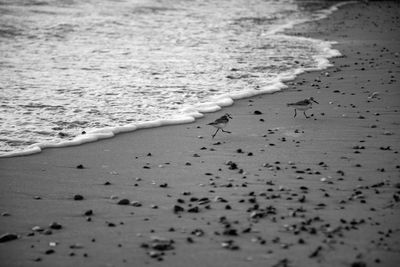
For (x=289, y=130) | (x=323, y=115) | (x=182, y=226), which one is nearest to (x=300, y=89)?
(x=323, y=115)

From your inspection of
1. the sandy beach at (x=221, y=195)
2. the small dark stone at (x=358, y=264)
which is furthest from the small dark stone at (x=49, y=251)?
the small dark stone at (x=358, y=264)

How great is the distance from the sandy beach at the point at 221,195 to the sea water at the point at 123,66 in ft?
2.56

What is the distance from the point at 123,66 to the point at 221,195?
26.0 ft

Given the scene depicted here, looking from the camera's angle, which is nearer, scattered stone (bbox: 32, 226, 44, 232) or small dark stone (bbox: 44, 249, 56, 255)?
small dark stone (bbox: 44, 249, 56, 255)

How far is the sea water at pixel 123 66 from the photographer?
814 centimetres

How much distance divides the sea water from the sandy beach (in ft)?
2.56

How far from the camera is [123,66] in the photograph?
1269 centimetres

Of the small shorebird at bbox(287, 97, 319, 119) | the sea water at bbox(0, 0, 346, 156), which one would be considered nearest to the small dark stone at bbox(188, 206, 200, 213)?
the sea water at bbox(0, 0, 346, 156)

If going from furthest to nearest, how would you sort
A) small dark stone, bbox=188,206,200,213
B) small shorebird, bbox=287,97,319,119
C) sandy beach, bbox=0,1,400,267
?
1. small shorebird, bbox=287,97,319,119
2. small dark stone, bbox=188,206,200,213
3. sandy beach, bbox=0,1,400,267

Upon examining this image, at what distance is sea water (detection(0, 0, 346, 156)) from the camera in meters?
8.14

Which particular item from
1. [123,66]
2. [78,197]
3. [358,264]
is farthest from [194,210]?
[123,66]

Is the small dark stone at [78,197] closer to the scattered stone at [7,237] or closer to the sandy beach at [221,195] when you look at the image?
the sandy beach at [221,195]

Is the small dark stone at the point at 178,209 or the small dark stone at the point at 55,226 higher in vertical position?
the small dark stone at the point at 55,226

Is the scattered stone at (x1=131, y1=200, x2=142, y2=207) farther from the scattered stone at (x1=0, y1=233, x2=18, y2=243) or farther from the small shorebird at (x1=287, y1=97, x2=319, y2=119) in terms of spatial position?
the small shorebird at (x1=287, y1=97, x2=319, y2=119)
